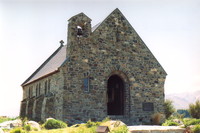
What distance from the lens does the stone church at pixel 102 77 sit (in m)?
25.1

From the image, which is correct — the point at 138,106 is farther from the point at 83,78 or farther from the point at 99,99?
the point at 83,78

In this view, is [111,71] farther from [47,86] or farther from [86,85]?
[47,86]

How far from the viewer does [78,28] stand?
88.1ft

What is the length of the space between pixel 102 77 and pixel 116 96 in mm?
4908

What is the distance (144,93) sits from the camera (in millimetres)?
28562

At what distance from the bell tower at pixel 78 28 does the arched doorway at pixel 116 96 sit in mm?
5989

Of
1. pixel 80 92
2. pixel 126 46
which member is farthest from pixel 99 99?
pixel 126 46

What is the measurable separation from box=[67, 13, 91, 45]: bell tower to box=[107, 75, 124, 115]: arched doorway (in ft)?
19.6

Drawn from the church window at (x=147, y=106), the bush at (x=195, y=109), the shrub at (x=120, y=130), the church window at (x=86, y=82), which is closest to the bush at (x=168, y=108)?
the bush at (x=195, y=109)

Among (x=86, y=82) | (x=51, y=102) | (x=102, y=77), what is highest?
(x=102, y=77)

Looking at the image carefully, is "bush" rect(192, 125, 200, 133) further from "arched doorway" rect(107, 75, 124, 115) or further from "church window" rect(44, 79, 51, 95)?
"church window" rect(44, 79, 51, 95)

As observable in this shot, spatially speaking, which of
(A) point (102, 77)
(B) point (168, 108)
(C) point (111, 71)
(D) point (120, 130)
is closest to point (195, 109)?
(B) point (168, 108)

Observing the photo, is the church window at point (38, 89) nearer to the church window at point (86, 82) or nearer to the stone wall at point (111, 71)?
the church window at point (86, 82)

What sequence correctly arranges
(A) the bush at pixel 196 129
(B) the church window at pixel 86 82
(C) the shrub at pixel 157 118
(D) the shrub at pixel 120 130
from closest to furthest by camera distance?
(D) the shrub at pixel 120 130 < (A) the bush at pixel 196 129 < (B) the church window at pixel 86 82 < (C) the shrub at pixel 157 118
